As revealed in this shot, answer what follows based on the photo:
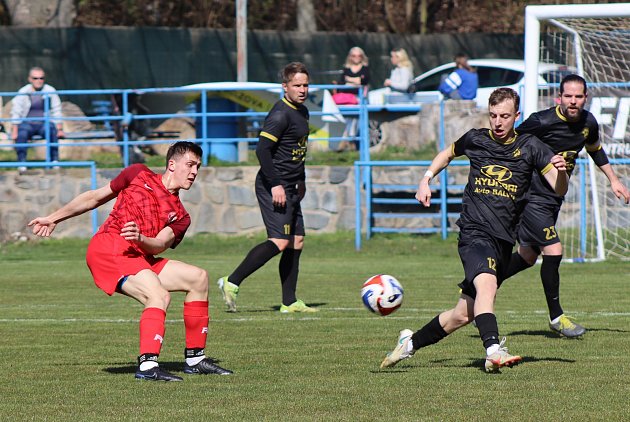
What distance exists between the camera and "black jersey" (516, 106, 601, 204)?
9.92 m

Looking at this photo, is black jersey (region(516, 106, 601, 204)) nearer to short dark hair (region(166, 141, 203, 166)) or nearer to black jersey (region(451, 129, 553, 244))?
black jersey (region(451, 129, 553, 244))

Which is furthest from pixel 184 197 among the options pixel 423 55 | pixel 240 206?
pixel 423 55

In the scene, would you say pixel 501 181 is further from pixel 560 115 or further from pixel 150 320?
pixel 150 320

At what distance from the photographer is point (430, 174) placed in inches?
320

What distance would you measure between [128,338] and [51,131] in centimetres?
1203

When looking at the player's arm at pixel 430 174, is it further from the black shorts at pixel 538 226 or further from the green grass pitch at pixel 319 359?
the black shorts at pixel 538 226

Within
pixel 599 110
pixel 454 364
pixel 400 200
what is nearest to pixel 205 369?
pixel 454 364

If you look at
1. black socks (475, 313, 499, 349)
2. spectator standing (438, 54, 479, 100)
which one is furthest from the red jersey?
spectator standing (438, 54, 479, 100)

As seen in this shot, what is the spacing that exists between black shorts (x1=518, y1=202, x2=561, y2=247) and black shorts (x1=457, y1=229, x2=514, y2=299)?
186cm

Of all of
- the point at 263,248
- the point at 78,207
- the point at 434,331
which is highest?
the point at 78,207

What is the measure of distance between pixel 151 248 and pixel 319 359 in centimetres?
156

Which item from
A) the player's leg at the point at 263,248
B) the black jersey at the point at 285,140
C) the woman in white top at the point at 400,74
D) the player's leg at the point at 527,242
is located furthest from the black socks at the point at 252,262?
the woman in white top at the point at 400,74

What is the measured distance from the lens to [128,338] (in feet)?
32.0

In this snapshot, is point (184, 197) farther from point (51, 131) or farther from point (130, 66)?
point (130, 66)
